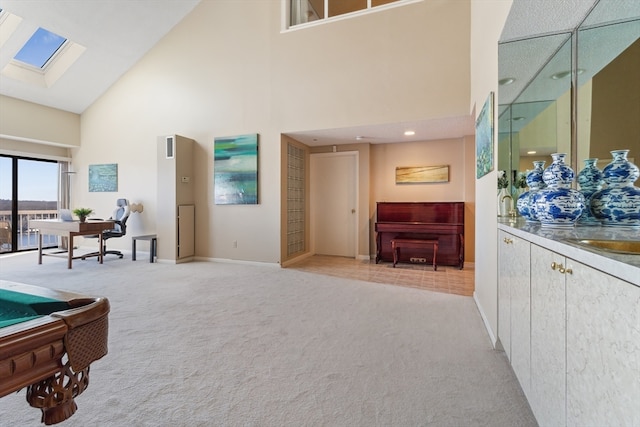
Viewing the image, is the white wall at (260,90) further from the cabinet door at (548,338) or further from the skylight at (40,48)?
the cabinet door at (548,338)

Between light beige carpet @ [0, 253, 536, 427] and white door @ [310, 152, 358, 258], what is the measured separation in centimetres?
240

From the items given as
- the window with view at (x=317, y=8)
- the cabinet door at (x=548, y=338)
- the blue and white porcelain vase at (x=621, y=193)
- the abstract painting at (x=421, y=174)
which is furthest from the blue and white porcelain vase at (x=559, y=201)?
the window with view at (x=317, y=8)

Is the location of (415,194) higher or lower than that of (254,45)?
lower

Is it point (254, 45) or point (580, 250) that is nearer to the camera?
point (580, 250)

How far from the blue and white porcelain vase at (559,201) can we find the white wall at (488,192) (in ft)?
2.07

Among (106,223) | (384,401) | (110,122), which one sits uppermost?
(110,122)

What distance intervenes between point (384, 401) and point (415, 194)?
4335 millimetres

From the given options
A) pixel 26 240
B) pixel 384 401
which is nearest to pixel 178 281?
pixel 384 401

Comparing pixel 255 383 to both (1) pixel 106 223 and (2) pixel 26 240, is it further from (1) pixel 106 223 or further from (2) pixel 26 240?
(2) pixel 26 240

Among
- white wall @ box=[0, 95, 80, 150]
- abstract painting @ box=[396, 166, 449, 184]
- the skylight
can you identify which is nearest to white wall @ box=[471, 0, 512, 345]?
abstract painting @ box=[396, 166, 449, 184]

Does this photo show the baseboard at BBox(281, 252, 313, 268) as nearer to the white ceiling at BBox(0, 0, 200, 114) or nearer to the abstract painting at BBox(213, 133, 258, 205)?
the abstract painting at BBox(213, 133, 258, 205)

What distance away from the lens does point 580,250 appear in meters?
0.91

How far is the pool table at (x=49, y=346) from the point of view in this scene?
74 centimetres

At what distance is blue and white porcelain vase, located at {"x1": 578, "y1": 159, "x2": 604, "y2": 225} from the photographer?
1739 mm
